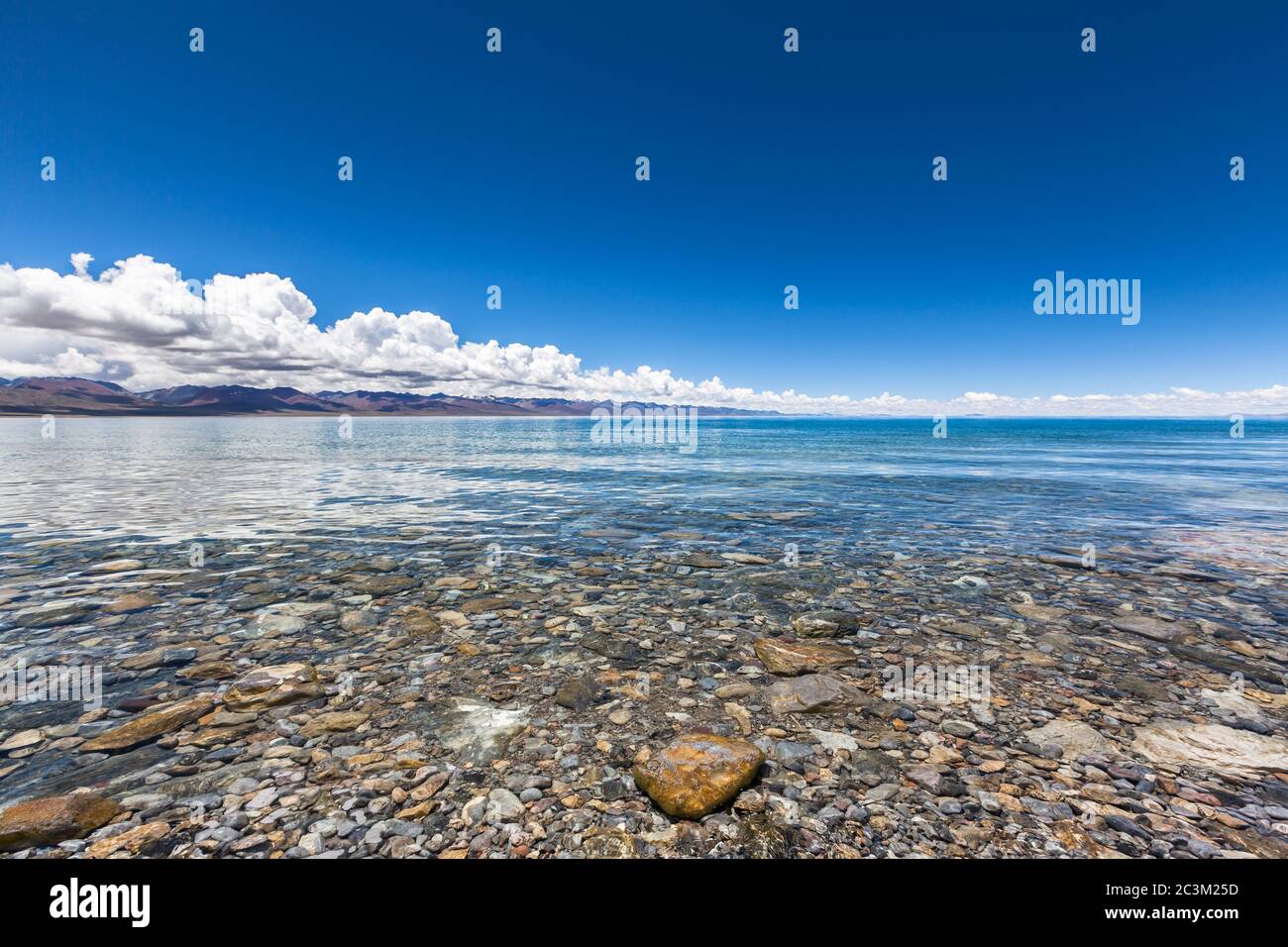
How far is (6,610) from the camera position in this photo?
8312 millimetres

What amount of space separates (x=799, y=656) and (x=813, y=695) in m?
1.08

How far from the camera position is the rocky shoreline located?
3797mm

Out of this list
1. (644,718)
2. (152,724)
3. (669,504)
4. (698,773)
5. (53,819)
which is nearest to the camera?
(53,819)

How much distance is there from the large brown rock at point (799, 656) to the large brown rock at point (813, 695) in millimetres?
269

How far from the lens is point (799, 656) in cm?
704

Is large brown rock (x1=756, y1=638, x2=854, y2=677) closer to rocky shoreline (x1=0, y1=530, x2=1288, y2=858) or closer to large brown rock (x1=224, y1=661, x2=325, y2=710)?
rocky shoreline (x1=0, y1=530, x2=1288, y2=858)

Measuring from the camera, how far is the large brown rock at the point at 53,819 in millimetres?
3627

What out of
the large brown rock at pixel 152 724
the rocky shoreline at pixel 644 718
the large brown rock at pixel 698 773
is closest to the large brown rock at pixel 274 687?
the rocky shoreline at pixel 644 718

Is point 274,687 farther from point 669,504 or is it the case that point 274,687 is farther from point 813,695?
point 669,504

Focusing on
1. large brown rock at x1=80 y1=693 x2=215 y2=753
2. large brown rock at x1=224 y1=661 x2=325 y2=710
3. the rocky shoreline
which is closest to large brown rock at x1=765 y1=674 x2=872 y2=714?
the rocky shoreline

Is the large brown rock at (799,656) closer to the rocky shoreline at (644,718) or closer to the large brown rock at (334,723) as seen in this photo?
the rocky shoreline at (644,718)

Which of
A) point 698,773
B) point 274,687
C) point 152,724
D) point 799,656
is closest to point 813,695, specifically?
point 799,656
